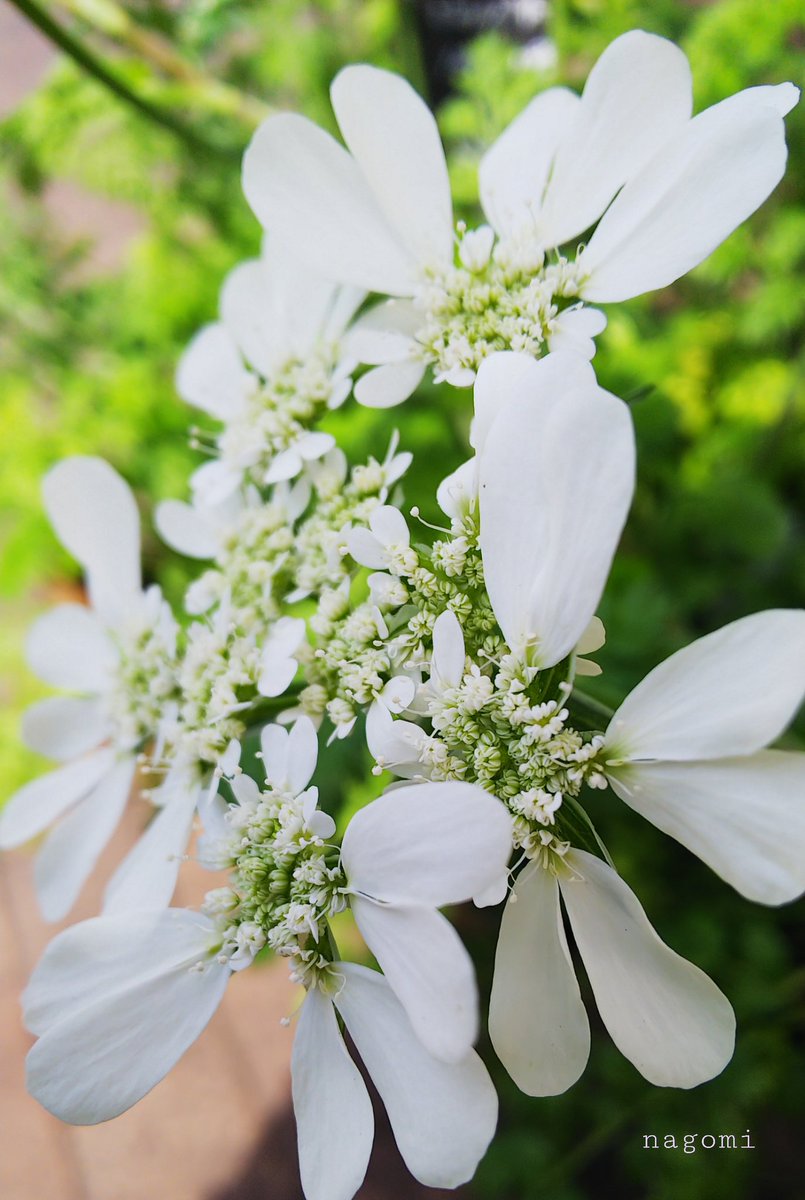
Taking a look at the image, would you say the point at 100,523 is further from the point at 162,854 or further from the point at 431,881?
the point at 431,881

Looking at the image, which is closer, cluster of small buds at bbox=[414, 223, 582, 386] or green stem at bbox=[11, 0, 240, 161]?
cluster of small buds at bbox=[414, 223, 582, 386]

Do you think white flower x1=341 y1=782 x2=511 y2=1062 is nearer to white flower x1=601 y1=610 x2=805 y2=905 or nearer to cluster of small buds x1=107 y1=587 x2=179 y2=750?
white flower x1=601 y1=610 x2=805 y2=905

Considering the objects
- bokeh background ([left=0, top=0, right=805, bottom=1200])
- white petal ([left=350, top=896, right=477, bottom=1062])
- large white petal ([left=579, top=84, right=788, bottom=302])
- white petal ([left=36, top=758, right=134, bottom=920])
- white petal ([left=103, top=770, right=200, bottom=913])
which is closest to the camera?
white petal ([left=350, top=896, right=477, bottom=1062])

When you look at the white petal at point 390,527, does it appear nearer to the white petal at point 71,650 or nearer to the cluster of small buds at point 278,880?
the cluster of small buds at point 278,880

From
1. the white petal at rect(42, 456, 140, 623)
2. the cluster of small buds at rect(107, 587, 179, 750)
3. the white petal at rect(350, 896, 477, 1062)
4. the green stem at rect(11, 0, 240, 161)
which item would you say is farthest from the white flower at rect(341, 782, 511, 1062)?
the green stem at rect(11, 0, 240, 161)

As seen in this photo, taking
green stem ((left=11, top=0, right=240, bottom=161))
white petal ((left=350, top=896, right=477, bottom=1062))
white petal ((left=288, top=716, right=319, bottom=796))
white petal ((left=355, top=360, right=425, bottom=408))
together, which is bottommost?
white petal ((left=350, top=896, right=477, bottom=1062))

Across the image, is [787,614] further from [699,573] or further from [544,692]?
[699,573]
